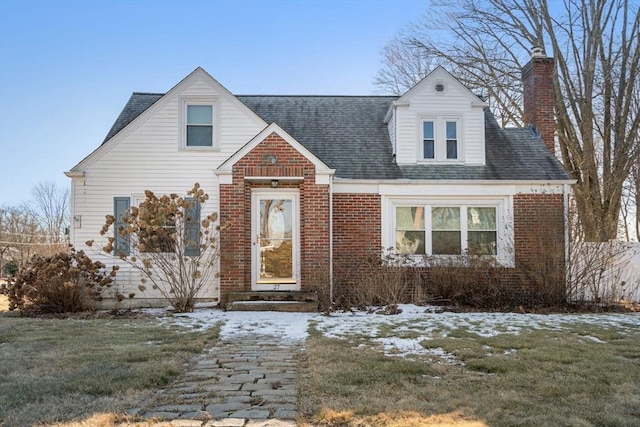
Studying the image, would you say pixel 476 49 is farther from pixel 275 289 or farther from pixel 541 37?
pixel 275 289

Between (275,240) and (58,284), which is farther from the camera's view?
(275,240)

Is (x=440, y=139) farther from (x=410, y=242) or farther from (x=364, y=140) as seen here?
(x=410, y=242)

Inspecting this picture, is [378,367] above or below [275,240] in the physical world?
below

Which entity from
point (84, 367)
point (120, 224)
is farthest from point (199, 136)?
point (84, 367)

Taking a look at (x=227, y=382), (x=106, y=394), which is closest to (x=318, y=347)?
(x=227, y=382)

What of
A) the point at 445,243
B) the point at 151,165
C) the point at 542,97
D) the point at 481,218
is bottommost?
the point at 445,243

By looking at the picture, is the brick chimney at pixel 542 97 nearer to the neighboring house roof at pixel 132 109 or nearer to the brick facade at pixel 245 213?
the brick facade at pixel 245 213

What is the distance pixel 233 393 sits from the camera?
4.79m

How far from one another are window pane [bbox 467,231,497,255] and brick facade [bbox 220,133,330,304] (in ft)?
12.2

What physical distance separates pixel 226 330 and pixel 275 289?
3428 millimetres

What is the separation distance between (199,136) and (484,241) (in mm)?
7409

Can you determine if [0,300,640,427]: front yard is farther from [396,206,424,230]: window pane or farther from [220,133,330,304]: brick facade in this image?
[396,206,424,230]: window pane

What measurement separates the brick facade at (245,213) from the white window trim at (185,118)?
1296mm

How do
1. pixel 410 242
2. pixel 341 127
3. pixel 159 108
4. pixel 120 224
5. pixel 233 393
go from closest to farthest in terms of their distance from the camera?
pixel 233 393, pixel 120 224, pixel 159 108, pixel 410 242, pixel 341 127
